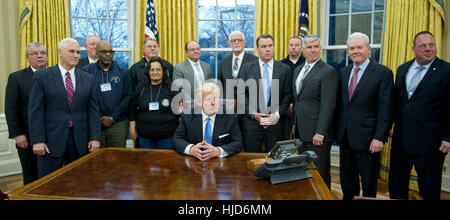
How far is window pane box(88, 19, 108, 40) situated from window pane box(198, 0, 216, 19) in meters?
1.73

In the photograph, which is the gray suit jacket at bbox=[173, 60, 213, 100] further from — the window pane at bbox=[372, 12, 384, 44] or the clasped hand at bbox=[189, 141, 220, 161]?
the window pane at bbox=[372, 12, 384, 44]

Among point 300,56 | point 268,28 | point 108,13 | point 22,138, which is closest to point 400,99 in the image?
point 300,56

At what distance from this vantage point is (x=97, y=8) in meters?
5.36

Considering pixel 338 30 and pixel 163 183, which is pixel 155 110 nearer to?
pixel 163 183

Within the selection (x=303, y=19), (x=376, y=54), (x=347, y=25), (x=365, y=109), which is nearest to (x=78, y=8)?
(x=303, y=19)

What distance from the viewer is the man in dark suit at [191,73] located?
3704 mm

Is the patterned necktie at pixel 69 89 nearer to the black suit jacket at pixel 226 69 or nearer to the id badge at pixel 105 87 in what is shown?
the id badge at pixel 105 87

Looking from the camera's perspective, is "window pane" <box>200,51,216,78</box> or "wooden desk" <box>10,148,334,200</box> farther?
"window pane" <box>200,51,216,78</box>

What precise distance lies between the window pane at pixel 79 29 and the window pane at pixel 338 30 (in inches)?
167

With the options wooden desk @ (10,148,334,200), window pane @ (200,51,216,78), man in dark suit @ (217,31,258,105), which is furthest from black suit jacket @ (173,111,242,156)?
window pane @ (200,51,216,78)

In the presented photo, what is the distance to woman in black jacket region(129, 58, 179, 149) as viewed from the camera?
311 cm

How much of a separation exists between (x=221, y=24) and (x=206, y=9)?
1.27 ft
